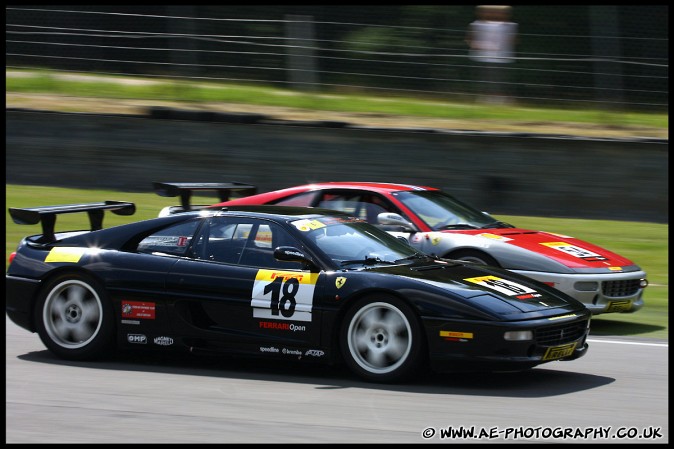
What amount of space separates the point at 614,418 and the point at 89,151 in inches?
466

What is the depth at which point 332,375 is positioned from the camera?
7.11 meters

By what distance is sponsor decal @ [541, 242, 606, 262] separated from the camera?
31.2ft

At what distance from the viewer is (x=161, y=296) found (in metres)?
7.35

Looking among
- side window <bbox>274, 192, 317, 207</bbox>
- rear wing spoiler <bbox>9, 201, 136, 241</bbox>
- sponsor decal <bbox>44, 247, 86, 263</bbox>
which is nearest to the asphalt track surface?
sponsor decal <bbox>44, 247, 86, 263</bbox>

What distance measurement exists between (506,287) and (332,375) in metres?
1.32

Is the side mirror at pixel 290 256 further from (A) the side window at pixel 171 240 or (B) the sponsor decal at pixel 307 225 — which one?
(A) the side window at pixel 171 240

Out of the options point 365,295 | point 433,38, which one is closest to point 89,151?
point 433,38

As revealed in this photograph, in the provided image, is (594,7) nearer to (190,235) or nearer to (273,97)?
(273,97)

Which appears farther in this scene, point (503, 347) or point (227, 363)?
point (227, 363)

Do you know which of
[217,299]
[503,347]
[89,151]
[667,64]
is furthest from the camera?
[89,151]

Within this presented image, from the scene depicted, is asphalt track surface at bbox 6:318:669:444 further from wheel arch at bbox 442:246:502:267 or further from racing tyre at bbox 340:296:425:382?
wheel arch at bbox 442:246:502:267

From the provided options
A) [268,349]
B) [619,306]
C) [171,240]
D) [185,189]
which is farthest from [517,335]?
[185,189]

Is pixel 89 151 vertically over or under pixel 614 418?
over

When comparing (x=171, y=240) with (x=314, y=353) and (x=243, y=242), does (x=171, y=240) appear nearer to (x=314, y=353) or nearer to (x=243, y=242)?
(x=243, y=242)
